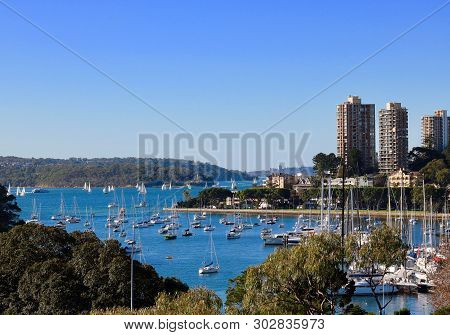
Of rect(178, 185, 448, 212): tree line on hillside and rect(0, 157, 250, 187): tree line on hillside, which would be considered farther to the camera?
rect(178, 185, 448, 212): tree line on hillside

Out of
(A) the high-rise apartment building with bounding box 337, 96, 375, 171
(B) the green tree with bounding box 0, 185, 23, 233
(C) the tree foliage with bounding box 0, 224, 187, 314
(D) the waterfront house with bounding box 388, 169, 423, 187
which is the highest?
(A) the high-rise apartment building with bounding box 337, 96, 375, 171

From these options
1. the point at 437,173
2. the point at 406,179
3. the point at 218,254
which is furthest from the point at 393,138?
the point at 218,254

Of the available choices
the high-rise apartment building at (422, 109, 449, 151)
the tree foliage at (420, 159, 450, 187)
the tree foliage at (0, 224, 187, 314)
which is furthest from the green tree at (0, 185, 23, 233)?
the high-rise apartment building at (422, 109, 449, 151)

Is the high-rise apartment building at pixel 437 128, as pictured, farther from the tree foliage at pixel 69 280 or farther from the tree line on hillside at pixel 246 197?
the tree foliage at pixel 69 280

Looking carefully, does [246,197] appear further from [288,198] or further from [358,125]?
[358,125]

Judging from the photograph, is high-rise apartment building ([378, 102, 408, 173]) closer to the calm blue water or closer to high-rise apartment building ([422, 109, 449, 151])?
high-rise apartment building ([422, 109, 449, 151])

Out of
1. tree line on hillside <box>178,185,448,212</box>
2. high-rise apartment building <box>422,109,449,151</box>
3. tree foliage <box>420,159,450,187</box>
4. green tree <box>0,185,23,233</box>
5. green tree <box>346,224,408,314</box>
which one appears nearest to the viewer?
green tree <box>346,224,408,314</box>
